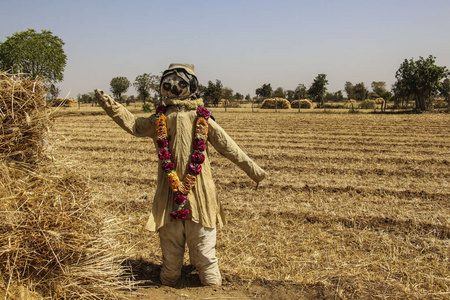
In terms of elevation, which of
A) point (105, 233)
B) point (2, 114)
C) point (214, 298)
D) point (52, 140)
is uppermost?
point (2, 114)

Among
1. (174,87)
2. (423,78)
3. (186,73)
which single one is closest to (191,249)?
(174,87)

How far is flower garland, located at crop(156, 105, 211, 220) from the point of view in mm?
3457

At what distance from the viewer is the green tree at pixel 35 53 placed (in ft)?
91.7

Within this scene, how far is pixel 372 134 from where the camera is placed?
47.1 ft

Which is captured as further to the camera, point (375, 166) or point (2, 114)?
point (375, 166)

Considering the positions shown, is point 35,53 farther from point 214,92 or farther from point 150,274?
point 150,274

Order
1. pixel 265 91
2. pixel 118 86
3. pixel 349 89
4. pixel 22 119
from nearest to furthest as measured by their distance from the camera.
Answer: pixel 22 119, pixel 118 86, pixel 265 91, pixel 349 89

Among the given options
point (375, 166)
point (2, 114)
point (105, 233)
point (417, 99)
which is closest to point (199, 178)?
point (105, 233)

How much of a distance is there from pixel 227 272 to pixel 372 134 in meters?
11.9

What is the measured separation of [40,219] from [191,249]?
4.58 feet

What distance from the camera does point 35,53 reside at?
96.7ft

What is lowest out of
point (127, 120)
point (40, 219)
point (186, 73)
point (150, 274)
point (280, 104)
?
point (150, 274)

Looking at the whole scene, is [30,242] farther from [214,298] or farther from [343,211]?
[343,211]

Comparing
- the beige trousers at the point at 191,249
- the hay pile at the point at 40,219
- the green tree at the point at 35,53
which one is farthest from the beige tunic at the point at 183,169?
the green tree at the point at 35,53
